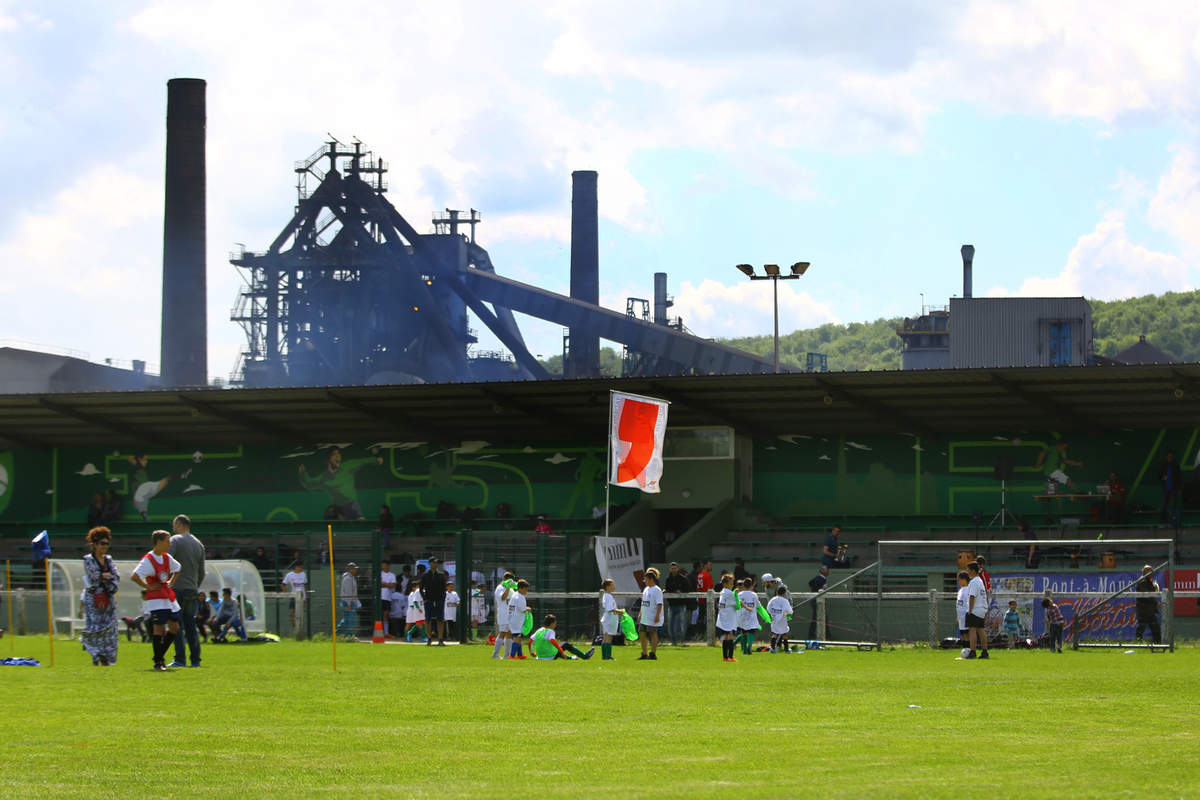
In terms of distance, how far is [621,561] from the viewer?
3366 cm

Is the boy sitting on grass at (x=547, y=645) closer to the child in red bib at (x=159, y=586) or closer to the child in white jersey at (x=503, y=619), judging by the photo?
the child in white jersey at (x=503, y=619)

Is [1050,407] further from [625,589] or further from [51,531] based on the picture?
[51,531]

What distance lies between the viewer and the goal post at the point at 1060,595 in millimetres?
25078

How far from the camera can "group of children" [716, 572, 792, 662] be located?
73.9 feet

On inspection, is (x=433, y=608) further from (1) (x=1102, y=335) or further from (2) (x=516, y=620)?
(1) (x=1102, y=335)

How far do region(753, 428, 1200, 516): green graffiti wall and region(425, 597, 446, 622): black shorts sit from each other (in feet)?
50.1

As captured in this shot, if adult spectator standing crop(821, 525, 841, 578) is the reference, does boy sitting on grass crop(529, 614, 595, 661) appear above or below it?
below

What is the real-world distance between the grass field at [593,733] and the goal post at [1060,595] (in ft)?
23.9

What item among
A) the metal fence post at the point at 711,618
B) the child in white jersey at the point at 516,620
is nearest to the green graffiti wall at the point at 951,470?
the metal fence post at the point at 711,618

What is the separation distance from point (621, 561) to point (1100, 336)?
320ft

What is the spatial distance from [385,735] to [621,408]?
18.3m

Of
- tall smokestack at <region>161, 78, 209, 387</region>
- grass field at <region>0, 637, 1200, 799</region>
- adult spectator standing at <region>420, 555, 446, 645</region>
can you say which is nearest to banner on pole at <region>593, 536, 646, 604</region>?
adult spectator standing at <region>420, 555, 446, 645</region>

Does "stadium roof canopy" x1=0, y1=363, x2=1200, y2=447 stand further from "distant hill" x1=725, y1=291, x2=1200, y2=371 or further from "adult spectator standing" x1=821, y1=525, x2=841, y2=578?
"distant hill" x1=725, y1=291, x2=1200, y2=371

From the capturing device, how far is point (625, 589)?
33.8 meters
